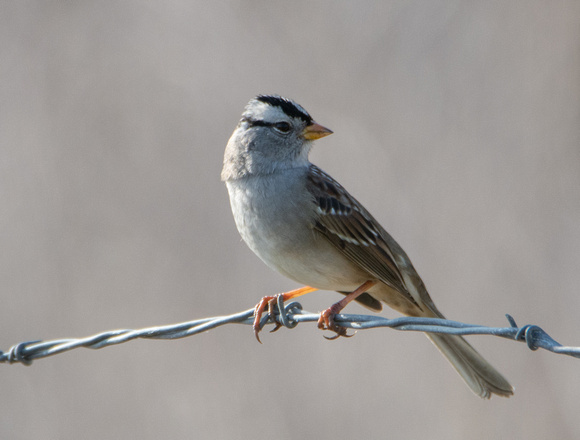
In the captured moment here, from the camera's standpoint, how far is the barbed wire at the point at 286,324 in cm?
238

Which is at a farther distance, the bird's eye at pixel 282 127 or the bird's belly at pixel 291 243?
the bird's eye at pixel 282 127

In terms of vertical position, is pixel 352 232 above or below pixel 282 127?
below

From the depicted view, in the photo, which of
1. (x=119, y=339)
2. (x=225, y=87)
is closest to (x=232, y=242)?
(x=225, y=87)

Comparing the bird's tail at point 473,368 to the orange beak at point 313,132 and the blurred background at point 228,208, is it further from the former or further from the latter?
the blurred background at point 228,208

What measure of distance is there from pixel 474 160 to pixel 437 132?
419mm

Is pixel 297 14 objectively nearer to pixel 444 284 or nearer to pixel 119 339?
pixel 444 284

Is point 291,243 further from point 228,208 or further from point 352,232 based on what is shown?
point 228,208

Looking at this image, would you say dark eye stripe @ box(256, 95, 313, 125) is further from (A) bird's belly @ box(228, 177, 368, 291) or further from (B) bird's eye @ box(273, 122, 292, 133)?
(A) bird's belly @ box(228, 177, 368, 291)

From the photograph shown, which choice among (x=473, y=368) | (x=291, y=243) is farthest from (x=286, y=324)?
(x=473, y=368)

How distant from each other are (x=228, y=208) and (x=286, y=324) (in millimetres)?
3524

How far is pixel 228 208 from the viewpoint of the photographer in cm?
683

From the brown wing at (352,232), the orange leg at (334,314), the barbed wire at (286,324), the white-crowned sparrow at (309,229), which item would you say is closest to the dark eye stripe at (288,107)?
the white-crowned sparrow at (309,229)

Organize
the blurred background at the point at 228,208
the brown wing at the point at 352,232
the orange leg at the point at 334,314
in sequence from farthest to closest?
the blurred background at the point at 228,208, the brown wing at the point at 352,232, the orange leg at the point at 334,314

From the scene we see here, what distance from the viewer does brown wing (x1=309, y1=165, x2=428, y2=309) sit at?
4.17 m
